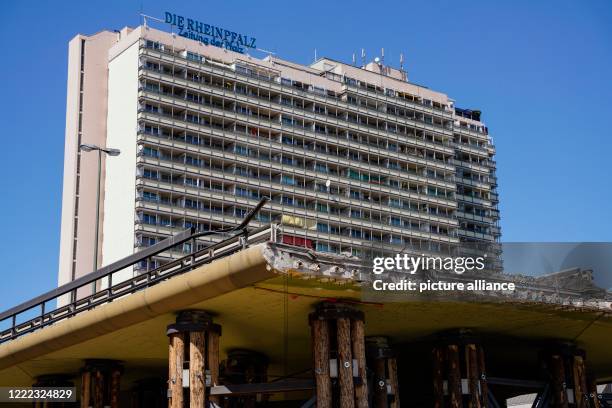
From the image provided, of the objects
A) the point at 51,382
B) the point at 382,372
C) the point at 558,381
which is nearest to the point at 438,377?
the point at 382,372

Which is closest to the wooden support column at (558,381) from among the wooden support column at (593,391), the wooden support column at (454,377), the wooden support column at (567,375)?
the wooden support column at (567,375)

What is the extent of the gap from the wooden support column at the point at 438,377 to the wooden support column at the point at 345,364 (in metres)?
6.97

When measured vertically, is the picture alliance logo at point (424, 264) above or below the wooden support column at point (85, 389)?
above

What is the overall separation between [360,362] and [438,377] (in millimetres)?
6935

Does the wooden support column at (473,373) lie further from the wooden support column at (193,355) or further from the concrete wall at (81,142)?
the concrete wall at (81,142)

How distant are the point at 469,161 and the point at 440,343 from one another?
12580cm

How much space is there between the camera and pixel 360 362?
28.4 metres

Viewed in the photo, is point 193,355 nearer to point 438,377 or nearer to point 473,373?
point 438,377

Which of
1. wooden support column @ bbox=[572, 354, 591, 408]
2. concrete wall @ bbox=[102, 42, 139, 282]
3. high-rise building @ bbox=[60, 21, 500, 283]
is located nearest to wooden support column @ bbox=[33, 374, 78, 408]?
wooden support column @ bbox=[572, 354, 591, 408]

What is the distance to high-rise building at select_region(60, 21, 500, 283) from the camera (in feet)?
398

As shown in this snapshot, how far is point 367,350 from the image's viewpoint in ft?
115

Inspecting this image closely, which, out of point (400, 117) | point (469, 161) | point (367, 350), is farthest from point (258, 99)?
point (367, 350)

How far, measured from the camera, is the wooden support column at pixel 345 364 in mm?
27609

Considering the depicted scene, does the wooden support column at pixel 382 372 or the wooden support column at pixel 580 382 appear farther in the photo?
the wooden support column at pixel 580 382
